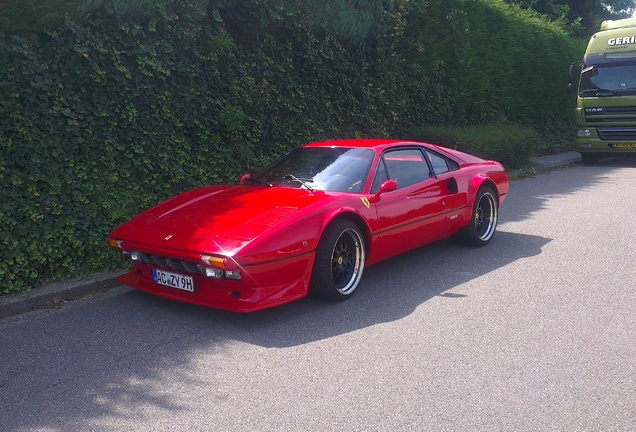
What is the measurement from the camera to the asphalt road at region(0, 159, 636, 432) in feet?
12.2

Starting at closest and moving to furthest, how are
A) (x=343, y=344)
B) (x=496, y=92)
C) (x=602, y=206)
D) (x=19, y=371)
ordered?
(x=19, y=371)
(x=343, y=344)
(x=602, y=206)
(x=496, y=92)

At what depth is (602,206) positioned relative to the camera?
1040 centimetres

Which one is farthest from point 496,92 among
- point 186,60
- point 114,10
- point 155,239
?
point 155,239

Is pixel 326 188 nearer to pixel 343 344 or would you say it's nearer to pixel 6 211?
pixel 343 344

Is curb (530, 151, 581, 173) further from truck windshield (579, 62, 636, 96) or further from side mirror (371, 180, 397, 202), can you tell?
side mirror (371, 180, 397, 202)

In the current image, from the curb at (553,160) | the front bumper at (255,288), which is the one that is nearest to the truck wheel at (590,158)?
the curb at (553,160)

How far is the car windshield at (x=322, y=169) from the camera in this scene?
6.23m

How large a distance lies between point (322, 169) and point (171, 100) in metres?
2.58

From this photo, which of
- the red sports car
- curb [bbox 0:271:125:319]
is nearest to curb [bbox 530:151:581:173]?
the red sports car

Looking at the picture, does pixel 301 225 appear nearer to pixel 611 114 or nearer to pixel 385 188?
pixel 385 188

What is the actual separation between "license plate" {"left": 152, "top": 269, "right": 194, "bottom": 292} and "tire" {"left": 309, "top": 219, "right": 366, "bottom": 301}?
1005mm

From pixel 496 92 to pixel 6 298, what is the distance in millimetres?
14481

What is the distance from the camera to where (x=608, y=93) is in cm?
1652

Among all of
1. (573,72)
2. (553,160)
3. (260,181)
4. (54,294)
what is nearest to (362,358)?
(260,181)
